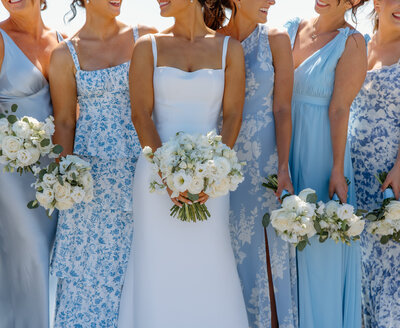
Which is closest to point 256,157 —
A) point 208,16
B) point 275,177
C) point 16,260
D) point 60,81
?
point 275,177

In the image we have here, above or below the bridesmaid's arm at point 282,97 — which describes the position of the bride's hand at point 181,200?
below

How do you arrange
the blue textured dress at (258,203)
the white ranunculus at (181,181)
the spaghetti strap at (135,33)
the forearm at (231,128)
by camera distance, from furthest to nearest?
the spaghetti strap at (135,33)
the blue textured dress at (258,203)
the forearm at (231,128)
the white ranunculus at (181,181)

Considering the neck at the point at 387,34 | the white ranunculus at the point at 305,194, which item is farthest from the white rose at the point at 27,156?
the neck at the point at 387,34

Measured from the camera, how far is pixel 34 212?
5934 mm

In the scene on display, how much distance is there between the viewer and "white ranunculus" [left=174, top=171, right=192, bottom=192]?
192 inches

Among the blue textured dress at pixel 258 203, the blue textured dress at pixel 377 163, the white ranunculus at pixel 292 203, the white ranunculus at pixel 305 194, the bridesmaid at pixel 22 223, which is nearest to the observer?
the white ranunculus at pixel 292 203

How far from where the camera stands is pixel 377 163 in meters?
6.26

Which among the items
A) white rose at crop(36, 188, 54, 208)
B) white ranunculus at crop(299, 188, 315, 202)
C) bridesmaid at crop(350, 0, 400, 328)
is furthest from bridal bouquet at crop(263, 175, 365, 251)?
white rose at crop(36, 188, 54, 208)

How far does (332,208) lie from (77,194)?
1989 millimetres

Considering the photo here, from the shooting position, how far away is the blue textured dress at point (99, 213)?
5762 millimetres

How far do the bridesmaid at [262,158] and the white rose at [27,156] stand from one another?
166cm

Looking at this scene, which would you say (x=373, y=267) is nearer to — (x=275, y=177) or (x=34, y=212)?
(x=275, y=177)

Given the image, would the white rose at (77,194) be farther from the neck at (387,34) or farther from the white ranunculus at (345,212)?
the neck at (387,34)

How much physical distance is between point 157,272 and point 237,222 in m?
0.82
